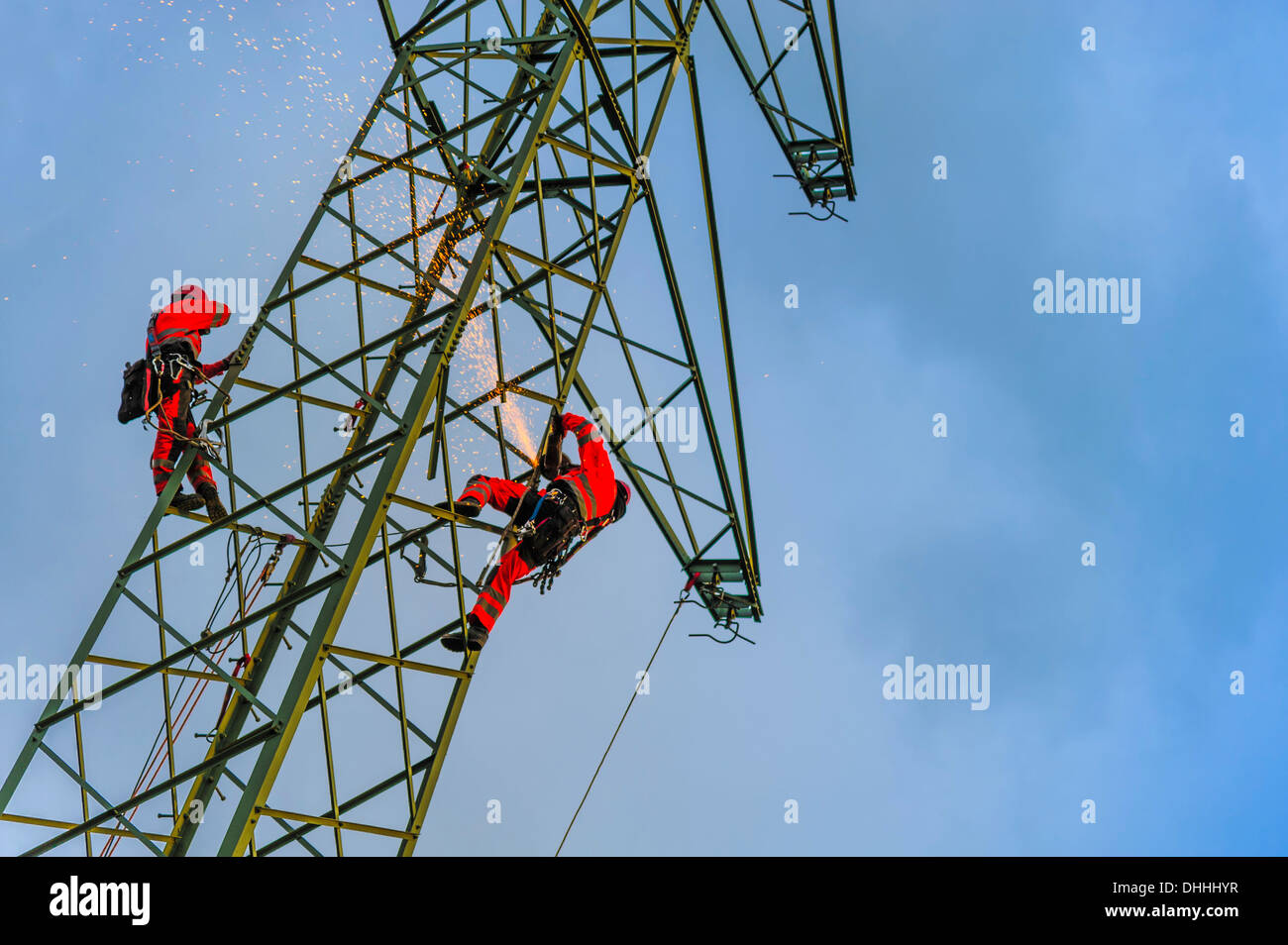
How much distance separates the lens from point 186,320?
41.3 ft

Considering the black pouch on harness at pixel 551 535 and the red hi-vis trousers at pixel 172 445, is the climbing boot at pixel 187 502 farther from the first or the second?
the black pouch on harness at pixel 551 535

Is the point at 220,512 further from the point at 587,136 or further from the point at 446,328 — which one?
the point at 587,136

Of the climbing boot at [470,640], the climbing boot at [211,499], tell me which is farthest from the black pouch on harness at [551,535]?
the climbing boot at [211,499]

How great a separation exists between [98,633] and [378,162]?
5.18m

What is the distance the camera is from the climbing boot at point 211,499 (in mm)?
11828

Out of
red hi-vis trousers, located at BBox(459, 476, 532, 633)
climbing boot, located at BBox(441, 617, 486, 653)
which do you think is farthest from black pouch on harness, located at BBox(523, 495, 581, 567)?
climbing boot, located at BBox(441, 617, 486, 653)

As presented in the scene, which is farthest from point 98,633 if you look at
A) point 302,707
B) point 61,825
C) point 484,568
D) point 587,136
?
point 587,136

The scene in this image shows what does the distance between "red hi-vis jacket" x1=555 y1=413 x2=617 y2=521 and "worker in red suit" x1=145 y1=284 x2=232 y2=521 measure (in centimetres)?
320

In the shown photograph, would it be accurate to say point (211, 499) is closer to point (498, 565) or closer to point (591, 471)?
point (498, 565)

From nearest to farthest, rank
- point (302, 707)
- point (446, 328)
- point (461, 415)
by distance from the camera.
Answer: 1. point (302, 707)
2. point (446, 328)
3. point (461, 415)

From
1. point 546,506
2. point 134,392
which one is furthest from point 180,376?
point 546,506

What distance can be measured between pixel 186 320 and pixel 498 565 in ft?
13.7
